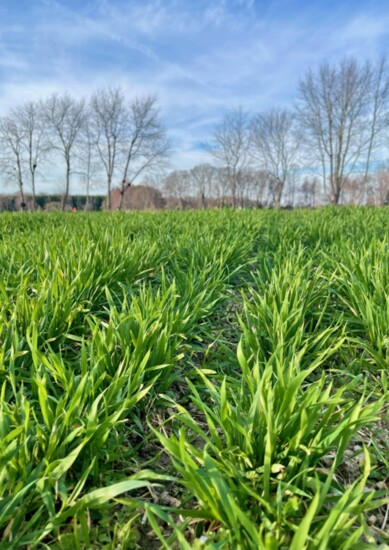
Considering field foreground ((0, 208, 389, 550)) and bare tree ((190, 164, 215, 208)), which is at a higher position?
bare tree ((190, 164, 215, 208))

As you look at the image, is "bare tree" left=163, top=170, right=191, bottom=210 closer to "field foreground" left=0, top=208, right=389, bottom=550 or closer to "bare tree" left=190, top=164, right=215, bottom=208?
"bare tree" left=190, top=164, right=215, bottom=208

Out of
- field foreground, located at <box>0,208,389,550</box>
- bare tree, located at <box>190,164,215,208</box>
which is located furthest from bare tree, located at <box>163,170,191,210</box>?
field foreground, located at <box>0,208,389,550</box>

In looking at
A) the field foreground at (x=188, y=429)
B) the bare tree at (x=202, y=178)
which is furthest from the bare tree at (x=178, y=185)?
the field foreground at (x=188, y=429)

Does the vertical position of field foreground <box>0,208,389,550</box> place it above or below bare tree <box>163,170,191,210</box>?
below

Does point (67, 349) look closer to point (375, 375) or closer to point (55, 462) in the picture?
point (55, 462)

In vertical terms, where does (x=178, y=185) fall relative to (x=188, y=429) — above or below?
above

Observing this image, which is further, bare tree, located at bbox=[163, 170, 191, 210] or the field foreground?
bare tree, located at bbox=[163, 170, 191, 210]

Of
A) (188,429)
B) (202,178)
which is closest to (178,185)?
(202,178)

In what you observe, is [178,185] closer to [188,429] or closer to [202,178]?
[202,178]

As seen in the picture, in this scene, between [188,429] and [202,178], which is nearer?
[188,429]

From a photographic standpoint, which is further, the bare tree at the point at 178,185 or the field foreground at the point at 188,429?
the bare tree at the point at 178,185

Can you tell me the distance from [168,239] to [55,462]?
8.80ft

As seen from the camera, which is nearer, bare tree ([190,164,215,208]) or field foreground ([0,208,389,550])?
field foreground ([0,208,389,550])

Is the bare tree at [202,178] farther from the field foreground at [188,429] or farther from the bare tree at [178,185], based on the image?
the field foreground at [188,429]
